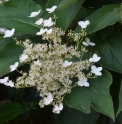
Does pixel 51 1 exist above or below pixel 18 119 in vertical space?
above

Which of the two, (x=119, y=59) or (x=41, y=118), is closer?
(x=119, y=59)

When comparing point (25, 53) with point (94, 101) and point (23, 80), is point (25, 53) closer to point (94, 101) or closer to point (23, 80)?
point (23, 80)

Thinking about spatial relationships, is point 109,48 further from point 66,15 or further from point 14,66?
point 14,66

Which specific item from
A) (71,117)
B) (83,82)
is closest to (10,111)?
(71,117)

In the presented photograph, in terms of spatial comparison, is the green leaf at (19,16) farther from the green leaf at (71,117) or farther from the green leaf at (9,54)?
the green leaf at (71,117)

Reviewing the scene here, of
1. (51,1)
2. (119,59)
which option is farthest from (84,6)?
(119,59)

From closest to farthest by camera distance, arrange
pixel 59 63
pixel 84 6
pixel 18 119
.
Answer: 1. pixel 59 63
2. pixel 84 6
3. pixel 18 119

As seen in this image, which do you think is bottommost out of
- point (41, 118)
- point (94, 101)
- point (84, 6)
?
point (41, 118)
